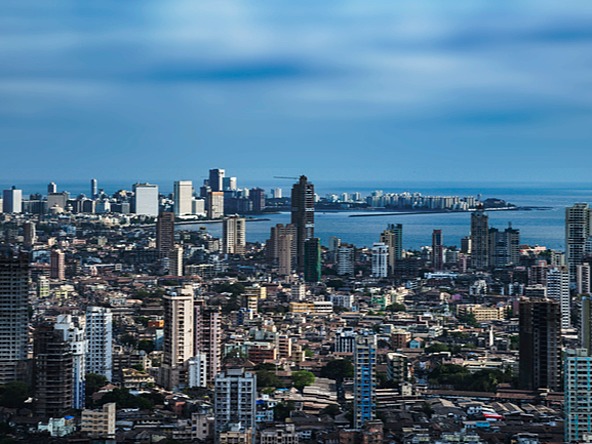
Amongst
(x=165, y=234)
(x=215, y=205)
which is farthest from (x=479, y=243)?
(x=215, y=205)

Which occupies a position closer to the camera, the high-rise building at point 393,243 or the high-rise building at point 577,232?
the high-rise building at point 577,232

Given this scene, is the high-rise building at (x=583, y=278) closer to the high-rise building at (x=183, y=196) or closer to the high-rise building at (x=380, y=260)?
the high-rise building at (x=380, y=260)

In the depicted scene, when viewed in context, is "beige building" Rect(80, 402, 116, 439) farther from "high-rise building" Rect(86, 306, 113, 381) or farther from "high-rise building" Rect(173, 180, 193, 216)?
"high-rise building" Rect(173, 180, 193, 216)

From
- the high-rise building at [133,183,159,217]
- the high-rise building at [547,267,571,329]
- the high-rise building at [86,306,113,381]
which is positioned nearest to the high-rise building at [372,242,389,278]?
the high-rise building at [547,267,571,329]

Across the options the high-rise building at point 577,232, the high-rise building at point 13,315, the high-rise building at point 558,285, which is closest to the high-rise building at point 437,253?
the high-rise building at point 577,232

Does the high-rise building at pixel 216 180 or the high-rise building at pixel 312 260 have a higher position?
the high-rise building at pixel 216 180

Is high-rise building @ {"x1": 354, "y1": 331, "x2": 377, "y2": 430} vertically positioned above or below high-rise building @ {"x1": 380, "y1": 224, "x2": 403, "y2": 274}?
below
